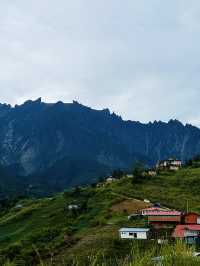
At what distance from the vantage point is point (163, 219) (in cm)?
7562

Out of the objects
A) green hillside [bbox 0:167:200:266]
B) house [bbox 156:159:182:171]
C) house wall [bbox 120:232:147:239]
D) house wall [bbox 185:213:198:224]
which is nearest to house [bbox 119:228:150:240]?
house wall [bbox 120:232:147:239]

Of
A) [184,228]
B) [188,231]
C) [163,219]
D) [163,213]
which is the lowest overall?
[188,231]

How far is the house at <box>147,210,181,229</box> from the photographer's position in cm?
7469

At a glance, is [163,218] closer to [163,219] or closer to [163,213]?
[163,219]

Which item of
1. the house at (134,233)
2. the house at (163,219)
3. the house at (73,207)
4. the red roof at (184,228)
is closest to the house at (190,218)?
the house at (163,219)

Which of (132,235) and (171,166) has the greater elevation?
(171,166)

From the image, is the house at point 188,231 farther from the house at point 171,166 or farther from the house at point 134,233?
the house at point 171,166

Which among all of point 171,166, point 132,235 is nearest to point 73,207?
point 132,235

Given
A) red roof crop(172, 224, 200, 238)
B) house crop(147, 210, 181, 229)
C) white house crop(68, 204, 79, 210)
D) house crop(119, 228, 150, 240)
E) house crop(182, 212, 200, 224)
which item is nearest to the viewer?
house crop(119, 228, 150, 240)

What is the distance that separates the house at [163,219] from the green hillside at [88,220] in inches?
78.5

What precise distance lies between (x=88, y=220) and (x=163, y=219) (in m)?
12.8

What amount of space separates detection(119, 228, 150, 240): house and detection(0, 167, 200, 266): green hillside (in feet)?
3.20

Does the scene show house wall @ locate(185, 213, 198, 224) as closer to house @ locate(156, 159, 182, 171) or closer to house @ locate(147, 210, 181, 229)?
house @ locate(147, 210, 181, 229)

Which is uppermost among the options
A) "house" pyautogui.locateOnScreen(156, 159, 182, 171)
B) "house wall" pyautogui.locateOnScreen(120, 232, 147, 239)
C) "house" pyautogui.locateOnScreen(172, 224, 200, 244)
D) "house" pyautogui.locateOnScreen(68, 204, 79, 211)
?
"house" pyautogui.locateOnScreen(156, 159, 182, 171)
